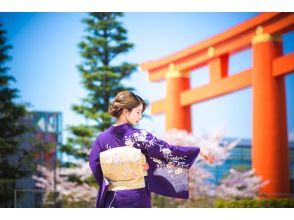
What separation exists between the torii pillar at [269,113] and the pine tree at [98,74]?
2.06 meters

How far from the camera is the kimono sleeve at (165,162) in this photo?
3.34 metres

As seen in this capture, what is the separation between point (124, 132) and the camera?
3.32 meters

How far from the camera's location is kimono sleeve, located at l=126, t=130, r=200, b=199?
11.0 feet

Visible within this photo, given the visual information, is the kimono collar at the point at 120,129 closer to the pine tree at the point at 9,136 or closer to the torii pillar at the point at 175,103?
the pine tree at the point at 9,136

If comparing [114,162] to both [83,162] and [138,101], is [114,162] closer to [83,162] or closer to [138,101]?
[138,101]

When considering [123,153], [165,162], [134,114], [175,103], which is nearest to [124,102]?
[134,114]

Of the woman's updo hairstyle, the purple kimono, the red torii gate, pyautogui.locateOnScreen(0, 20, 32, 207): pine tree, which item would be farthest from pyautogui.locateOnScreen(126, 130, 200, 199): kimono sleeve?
pyautogui.locateOnScreen(0, 20, 32, 207): pine tree

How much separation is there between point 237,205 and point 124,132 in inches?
201

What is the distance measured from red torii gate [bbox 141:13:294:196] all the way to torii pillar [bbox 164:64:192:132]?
0.28 m

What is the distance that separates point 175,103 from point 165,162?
6.06 m

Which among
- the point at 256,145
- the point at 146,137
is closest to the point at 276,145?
the point at 256,145

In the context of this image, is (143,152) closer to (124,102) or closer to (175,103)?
(124,102)

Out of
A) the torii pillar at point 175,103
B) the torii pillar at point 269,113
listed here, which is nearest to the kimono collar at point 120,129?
the torii pillar at point 269,113

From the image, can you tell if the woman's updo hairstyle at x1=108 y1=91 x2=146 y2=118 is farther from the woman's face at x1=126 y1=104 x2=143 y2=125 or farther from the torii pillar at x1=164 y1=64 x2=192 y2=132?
the torii pillar at x1=164 y1=64 x2=192 y2=132
